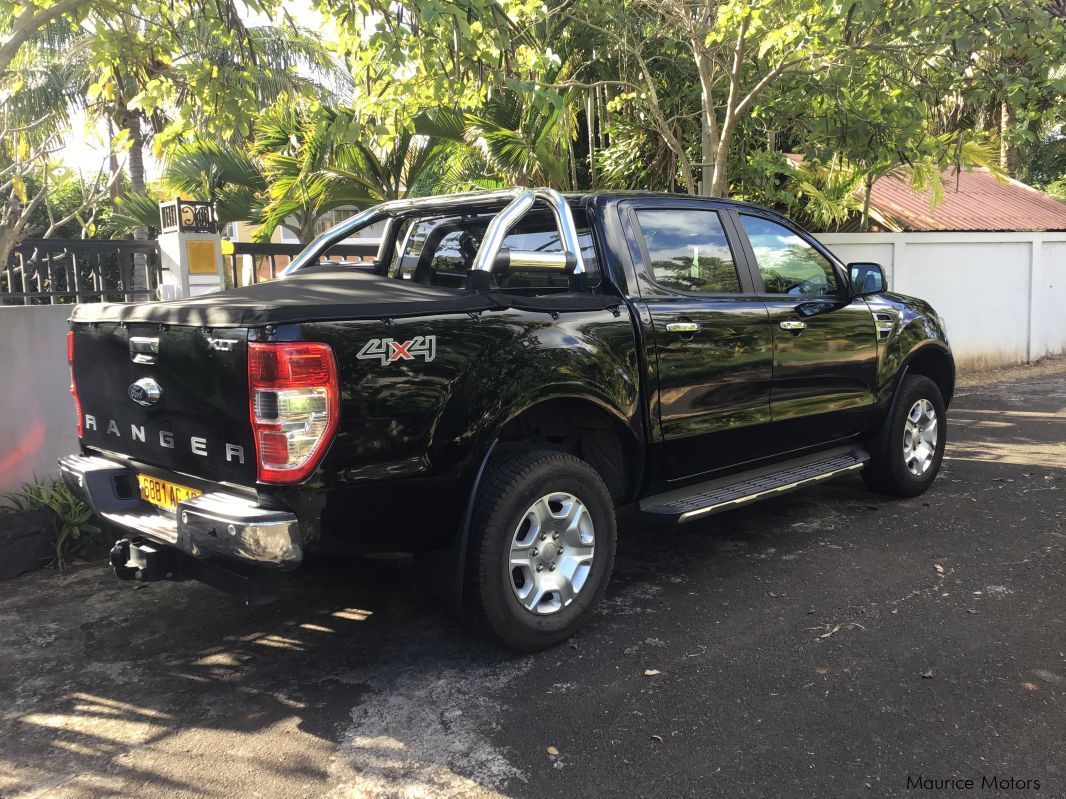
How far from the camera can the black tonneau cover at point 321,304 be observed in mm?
3104

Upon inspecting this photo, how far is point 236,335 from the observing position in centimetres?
310

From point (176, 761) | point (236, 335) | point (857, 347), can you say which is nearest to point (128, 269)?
point (236, 335)

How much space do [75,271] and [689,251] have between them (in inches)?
162

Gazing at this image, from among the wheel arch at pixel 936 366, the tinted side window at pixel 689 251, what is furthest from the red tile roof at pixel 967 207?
the tinted side window at pixel 689 251

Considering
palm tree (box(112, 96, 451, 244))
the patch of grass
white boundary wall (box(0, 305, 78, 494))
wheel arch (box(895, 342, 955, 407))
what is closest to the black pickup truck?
wheel arch (box(895, 342, 955, 407))

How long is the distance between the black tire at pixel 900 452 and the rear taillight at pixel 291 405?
388 cm

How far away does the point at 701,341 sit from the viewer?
4469 mm

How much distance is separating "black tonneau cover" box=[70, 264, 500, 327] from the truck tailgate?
48mm

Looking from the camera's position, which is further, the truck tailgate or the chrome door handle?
the chrome door handle

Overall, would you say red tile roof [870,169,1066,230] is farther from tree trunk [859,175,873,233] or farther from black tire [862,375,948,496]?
black tire [862,375,948,496]

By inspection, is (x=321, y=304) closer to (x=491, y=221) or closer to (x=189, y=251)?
(x=491, y=221)

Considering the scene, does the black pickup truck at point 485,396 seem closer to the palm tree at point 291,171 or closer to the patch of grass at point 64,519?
the patch of grass at point 64,519

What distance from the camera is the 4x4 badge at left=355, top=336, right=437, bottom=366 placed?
318cm

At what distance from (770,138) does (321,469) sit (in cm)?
776
